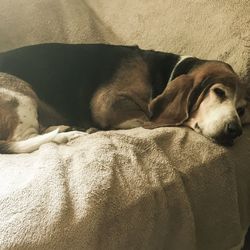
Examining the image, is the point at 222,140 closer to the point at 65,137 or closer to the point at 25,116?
the point at 65,137

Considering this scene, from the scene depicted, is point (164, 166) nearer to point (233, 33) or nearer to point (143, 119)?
point (143, 119)

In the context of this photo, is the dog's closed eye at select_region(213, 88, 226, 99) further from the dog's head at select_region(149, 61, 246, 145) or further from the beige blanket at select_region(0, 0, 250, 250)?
the beige blanket at select_region(0, 0, 250, 250)

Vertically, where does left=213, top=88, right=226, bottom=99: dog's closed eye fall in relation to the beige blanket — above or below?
above

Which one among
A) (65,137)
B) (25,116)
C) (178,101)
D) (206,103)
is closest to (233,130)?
(206,103)

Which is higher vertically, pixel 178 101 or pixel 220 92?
pixel 220 92

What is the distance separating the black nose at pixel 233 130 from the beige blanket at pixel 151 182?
0.20ft

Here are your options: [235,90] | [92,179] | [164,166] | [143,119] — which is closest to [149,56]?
[143,119]

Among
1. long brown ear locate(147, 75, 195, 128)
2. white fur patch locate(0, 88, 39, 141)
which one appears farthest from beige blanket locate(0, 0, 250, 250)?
white fur patch locate(0, 88, 39, 141)

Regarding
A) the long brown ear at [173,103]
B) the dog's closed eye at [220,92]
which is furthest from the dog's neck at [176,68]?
the dog's closed eye at [220,92]

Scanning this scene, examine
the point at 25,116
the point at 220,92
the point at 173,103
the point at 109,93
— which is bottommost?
the point at 25,116

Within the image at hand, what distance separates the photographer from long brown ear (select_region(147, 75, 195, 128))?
1918 mm

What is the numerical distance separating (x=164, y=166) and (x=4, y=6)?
56.6 inches

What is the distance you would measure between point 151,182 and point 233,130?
0.45 m

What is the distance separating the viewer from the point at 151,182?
153 centimetres
